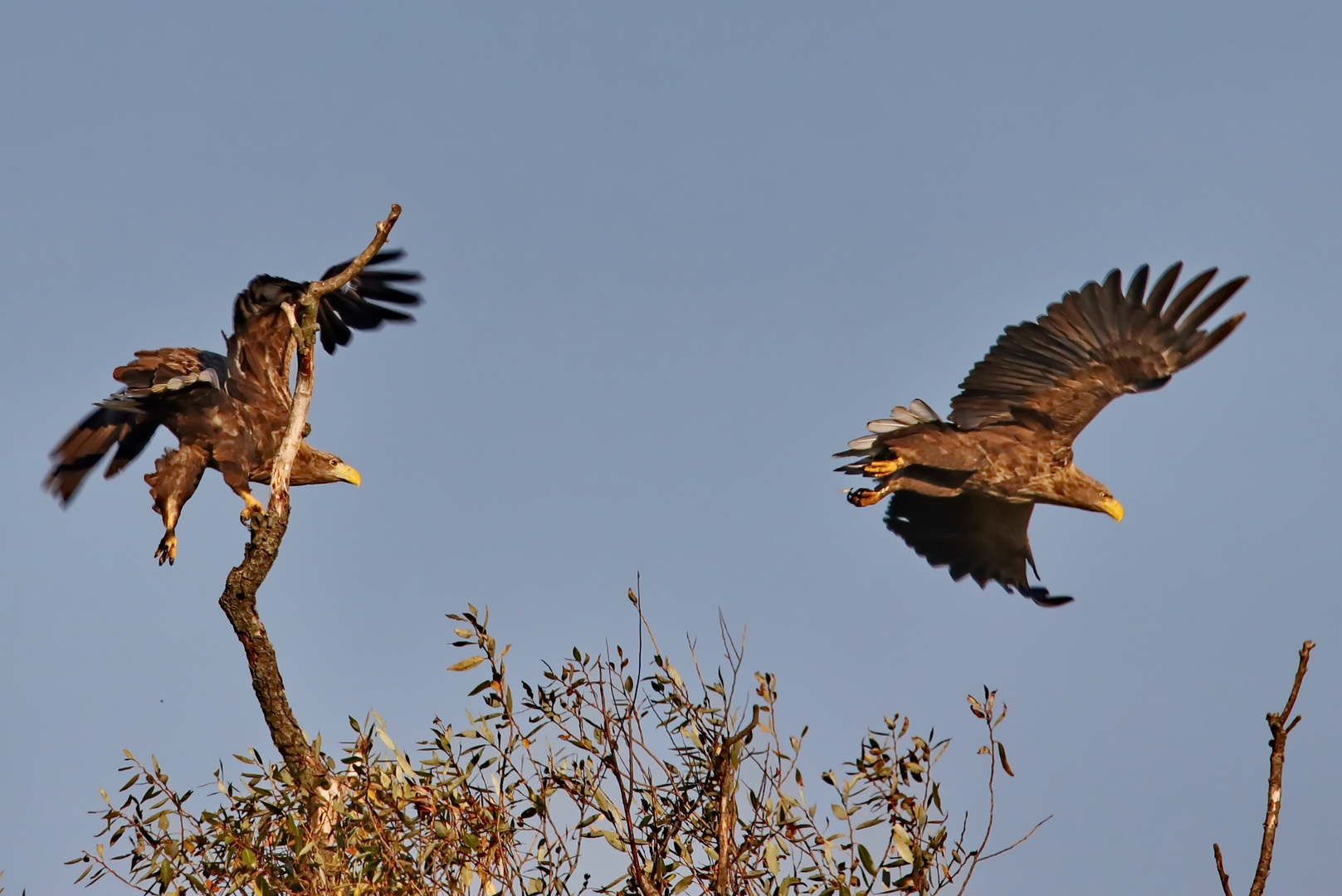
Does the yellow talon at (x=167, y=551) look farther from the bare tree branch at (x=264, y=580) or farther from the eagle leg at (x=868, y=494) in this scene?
the eagle leg at (x=868, y=494)

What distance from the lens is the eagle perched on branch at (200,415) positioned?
324 inches

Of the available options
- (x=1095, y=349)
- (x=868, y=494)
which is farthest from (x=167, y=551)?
(x=1095, y=349)

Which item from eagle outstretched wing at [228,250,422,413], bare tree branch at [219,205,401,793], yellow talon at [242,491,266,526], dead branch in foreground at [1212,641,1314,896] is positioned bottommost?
dead branch in foreground at [1212,641,1314,896]

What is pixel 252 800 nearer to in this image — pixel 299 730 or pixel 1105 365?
pixel 299 730

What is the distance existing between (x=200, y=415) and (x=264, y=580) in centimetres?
282

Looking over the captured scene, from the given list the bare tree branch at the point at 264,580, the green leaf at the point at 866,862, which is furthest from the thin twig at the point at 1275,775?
the bare tree branch at the point at 264,580

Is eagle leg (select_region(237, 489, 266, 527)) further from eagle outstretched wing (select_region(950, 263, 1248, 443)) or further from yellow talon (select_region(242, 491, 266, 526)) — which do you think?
eagle outstretched wing (select_region(950, 263, 1248, 443))

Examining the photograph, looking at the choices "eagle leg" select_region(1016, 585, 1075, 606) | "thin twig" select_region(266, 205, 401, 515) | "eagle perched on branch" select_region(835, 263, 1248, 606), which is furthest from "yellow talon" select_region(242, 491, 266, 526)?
"eagle leg" select_region(1016, 585, 1075, 606)

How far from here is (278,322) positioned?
825cm

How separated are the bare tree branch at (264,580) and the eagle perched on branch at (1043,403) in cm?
427

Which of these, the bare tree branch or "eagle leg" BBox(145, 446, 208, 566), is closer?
the bare tree branch

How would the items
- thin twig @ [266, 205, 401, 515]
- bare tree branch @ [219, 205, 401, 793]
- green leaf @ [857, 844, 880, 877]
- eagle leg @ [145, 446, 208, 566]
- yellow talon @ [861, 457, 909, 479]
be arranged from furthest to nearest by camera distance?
yellow talon @ [861, 457, 909, 479] < eagle leg @ [145, 446, 208, 566] < thin twig @ [266, 205, 401, 515] < bare tree branch @ [219, 205, 401, 793] < green leaf @ [857, 844, 880, 877]

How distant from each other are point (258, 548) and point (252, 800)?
1.32m

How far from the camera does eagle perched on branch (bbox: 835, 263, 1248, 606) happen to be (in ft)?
28.5
